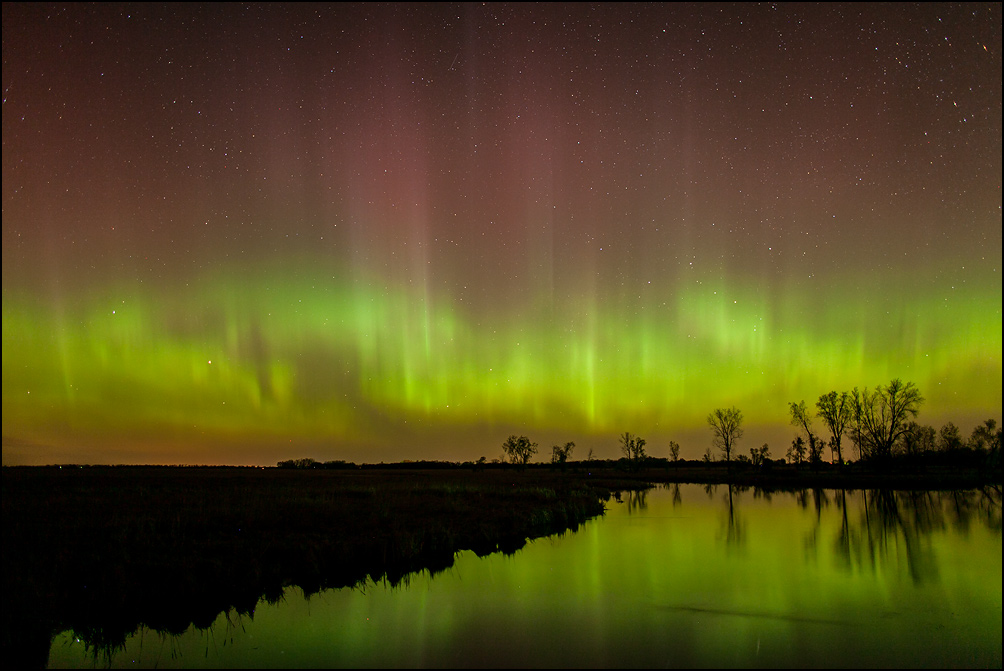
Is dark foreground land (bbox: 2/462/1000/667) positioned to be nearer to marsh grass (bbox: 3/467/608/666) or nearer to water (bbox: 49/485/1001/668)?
marsh grass (bbox: 3/467/608/666)

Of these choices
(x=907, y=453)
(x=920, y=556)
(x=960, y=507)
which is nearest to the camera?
(x=920, y=556)

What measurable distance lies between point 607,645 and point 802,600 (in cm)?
723

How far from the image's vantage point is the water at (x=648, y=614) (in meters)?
12.0

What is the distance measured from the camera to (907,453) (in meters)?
99.9

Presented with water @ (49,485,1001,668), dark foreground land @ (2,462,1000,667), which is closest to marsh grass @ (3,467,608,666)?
dark foreground land @ (2,462,1000,667)

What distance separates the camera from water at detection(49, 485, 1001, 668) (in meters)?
12.0

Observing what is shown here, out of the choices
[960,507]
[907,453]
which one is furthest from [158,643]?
[907,453]

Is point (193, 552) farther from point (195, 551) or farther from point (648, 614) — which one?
point (648, 614)

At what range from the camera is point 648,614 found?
50.0ft

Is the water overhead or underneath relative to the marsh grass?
underneath

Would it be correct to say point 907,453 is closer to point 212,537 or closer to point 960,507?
point 960,507

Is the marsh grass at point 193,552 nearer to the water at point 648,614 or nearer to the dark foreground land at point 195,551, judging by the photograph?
the dark foreground land at point 195,551

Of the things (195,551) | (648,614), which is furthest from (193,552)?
(648,614)

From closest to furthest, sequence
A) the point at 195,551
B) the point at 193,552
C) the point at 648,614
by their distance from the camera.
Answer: the point at 648,614 → the point at 193,552 → the point at 195,551
